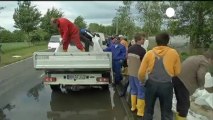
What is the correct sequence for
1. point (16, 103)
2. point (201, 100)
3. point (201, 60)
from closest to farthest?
point (201, 60), point (201, 100), point (16, 103)

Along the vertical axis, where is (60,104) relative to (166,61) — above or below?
below

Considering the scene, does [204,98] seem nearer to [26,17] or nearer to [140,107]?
[140,107]

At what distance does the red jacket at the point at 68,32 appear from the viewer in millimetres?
12367

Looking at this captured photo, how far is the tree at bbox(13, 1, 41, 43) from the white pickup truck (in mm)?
44109

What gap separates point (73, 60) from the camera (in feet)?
36.2

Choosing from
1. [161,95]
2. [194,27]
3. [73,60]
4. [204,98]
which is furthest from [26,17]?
[161,95]

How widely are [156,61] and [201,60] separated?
729 mm

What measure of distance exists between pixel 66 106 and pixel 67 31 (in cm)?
269

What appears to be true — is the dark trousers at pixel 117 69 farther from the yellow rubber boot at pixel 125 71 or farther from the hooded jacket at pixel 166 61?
the hooded jacket at pixel 166 61

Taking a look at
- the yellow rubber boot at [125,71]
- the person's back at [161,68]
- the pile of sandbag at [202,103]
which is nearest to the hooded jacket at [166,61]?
the person's back at [161,68]

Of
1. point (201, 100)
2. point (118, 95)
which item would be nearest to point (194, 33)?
point (118, 95)

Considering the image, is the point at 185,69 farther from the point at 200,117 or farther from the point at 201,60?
the point at 200,117

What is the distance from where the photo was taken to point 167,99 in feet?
23.4

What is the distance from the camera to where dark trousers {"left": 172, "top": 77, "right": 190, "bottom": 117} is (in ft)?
24.1
